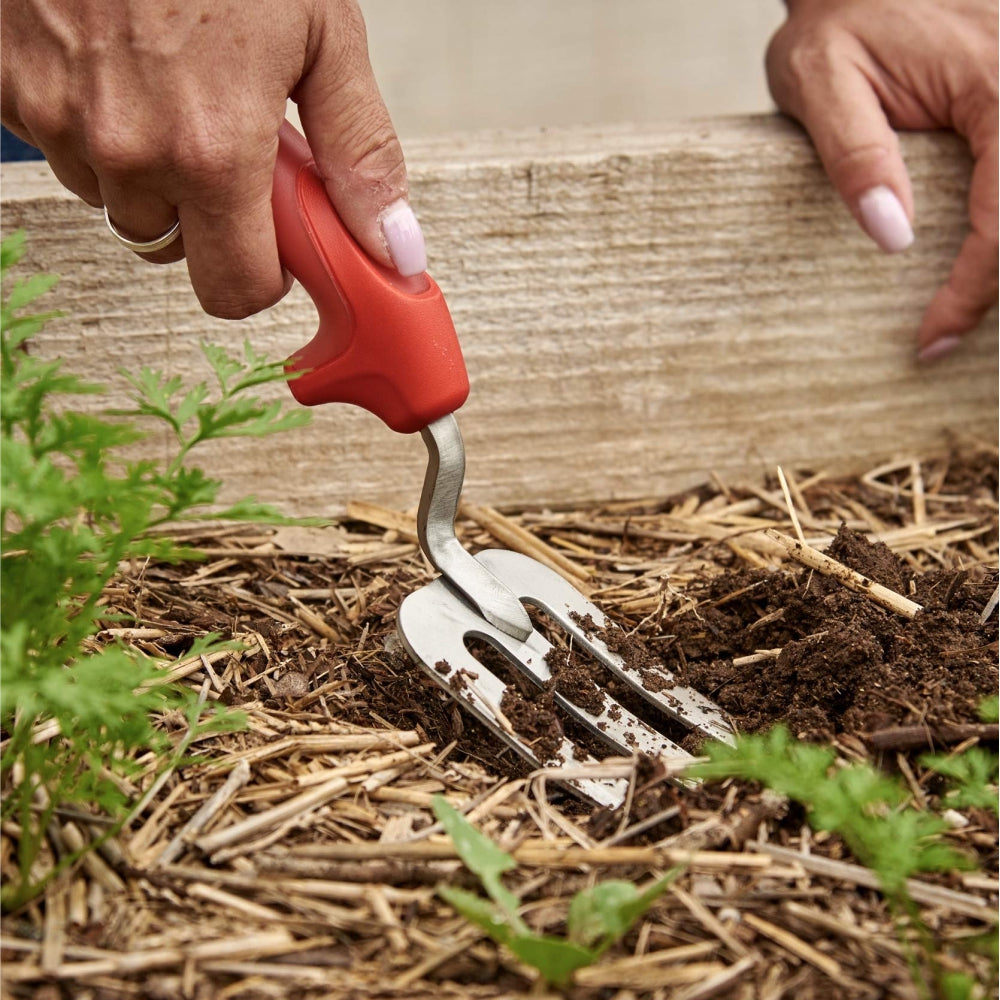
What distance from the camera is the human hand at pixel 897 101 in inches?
81.0

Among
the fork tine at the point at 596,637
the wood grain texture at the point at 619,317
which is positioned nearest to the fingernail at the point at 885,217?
the wood grain texture at the point at 619,317

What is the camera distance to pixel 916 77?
215cm

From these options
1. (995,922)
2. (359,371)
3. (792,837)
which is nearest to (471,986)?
(792,837)

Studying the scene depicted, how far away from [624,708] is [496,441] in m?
0.70

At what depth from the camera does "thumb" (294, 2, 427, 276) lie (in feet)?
4.74

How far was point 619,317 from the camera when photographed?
84.2 inches

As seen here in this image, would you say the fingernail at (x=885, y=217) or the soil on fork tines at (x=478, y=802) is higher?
the fingernail at (x=885, y=217)

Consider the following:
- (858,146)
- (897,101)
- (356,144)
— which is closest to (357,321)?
(356,144)

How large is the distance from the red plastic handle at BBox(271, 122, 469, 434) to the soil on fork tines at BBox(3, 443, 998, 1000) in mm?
393

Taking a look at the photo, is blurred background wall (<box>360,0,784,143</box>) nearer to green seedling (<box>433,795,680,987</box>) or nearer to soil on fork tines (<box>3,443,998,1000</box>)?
soil on fork tines (<box>3,443,998,1000</box>)

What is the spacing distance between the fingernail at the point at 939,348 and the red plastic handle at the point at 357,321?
1.17m

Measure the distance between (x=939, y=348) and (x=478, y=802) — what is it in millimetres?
1471

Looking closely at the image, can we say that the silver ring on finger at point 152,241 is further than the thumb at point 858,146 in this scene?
No

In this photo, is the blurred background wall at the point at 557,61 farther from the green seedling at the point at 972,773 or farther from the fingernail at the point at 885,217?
the green seedling at the point at 972,773
